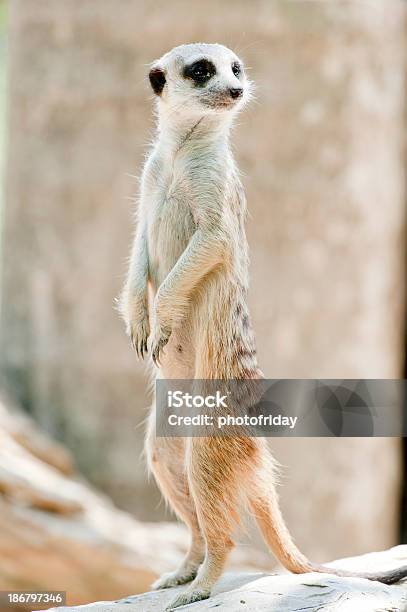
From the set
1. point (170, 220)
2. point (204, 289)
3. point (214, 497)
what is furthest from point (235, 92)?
point (214, 497)

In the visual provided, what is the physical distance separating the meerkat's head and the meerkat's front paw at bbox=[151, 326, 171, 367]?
59 centimetres

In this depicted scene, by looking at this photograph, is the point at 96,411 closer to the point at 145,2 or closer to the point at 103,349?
the point at 103,349

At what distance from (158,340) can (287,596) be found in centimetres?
74

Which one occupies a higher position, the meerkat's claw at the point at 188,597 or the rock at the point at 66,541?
the rock at the point at 66,541

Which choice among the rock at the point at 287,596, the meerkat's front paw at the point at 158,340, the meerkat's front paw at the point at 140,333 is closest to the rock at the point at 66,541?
the rock at the point at 287,596

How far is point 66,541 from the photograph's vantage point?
14.5 ft

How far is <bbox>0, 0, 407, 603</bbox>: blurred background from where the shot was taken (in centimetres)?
562

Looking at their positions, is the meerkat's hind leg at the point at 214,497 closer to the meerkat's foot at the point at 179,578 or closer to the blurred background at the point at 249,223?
the meerkat's foot at the point at 179,578

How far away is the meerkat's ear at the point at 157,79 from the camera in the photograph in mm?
2562

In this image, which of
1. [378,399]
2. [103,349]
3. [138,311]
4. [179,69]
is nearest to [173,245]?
[138,311]

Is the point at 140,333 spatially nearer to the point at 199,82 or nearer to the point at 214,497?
the point at 214,497

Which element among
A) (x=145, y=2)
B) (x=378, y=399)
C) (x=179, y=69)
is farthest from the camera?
(x=145, y=2)

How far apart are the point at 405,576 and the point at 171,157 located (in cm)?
134

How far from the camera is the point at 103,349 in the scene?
224 inches
